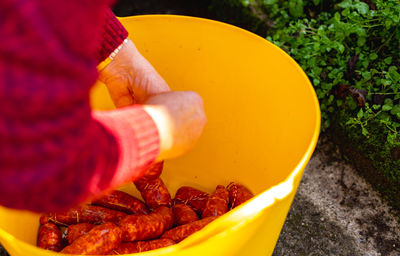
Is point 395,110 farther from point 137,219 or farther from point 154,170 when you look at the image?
point 137,219

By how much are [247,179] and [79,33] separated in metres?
1.25

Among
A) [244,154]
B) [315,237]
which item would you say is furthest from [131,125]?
[315,237]

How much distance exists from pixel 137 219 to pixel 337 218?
2.68 feet

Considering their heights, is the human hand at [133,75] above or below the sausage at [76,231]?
above

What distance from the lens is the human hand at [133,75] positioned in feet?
4.16

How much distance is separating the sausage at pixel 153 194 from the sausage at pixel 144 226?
0.12 metres

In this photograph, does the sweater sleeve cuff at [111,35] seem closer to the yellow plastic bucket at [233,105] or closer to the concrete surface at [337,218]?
the yellow plastic bucket at [233,105]

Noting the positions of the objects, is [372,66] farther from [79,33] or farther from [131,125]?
[79,33]

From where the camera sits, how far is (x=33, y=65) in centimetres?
55

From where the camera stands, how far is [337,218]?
1.71 meters

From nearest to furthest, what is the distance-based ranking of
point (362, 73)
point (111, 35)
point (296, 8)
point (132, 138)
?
point (132, 138), point (111, 35), point (362, 73), point (296, 8)

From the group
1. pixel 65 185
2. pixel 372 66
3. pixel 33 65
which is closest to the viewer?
pixel 33 65

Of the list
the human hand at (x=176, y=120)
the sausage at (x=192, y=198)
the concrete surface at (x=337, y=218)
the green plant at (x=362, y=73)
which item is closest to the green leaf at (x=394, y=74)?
the green plant at (x=362, y=73)

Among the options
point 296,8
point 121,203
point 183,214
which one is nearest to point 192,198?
point 183,214
